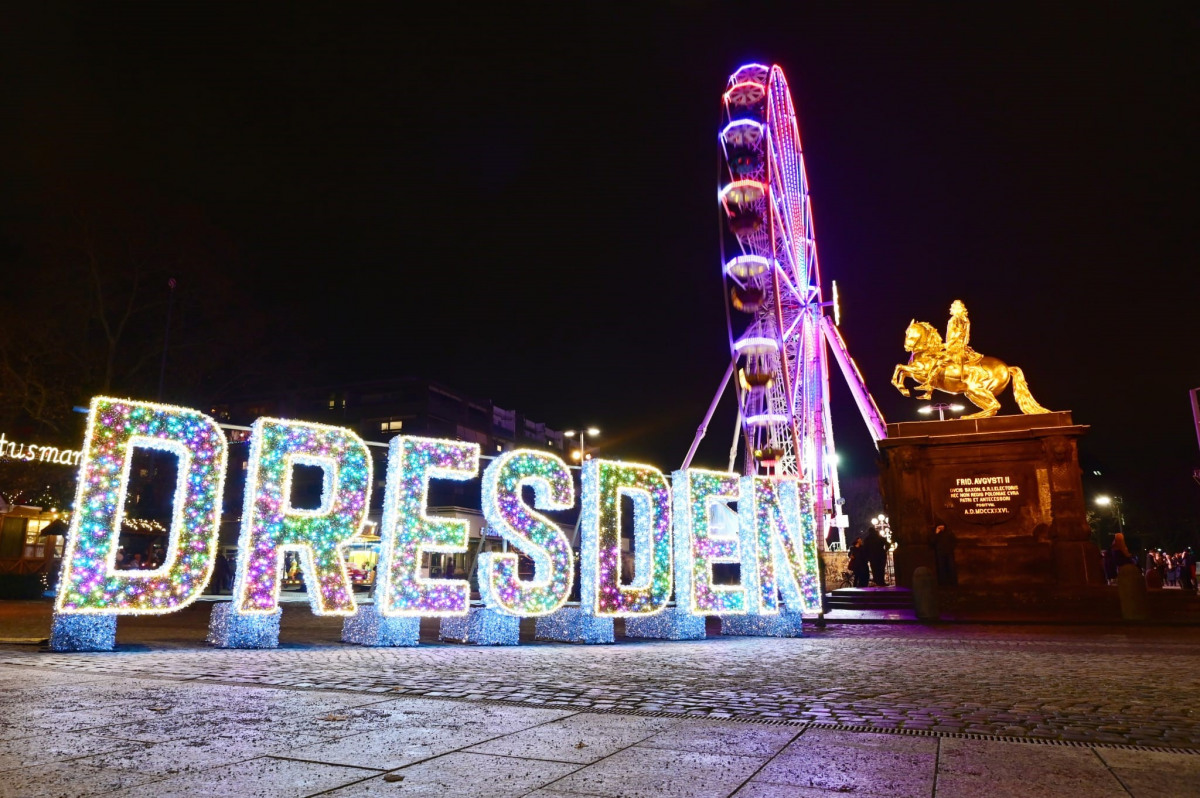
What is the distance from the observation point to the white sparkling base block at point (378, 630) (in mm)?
11383

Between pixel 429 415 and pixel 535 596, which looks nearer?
pixel 535 596

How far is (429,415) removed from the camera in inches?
2859

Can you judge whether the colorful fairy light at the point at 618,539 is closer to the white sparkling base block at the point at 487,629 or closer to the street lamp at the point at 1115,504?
the white sparkling base block at the point at 487,629

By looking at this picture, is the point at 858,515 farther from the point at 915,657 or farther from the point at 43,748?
the point at 43,748

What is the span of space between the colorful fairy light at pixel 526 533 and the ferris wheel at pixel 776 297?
826 inches

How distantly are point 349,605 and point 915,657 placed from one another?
310 inches

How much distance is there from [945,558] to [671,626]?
11817 mm

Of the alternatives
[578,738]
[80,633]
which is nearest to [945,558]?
[578,738]

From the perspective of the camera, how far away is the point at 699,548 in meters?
13.5

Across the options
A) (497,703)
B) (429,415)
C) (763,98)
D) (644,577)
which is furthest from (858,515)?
(497,703)

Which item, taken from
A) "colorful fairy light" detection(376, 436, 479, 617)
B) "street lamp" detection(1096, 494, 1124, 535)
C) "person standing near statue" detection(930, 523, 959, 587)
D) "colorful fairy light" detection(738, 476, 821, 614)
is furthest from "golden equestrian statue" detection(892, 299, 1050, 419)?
"street lamp" detection(1096, 494, 1124, 535)

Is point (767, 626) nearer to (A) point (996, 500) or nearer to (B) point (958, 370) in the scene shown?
(A) point (996, 500)

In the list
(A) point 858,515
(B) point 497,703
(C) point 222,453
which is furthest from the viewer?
(A) point 858,515

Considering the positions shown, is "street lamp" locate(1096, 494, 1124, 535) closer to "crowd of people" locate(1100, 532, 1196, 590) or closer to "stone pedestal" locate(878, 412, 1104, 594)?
"crowd of people" locate(1100, 532, 1196, 590)
